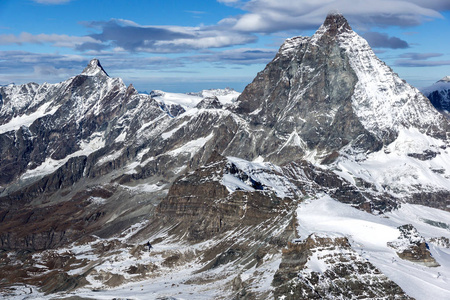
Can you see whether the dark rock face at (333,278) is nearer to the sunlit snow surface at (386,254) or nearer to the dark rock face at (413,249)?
the sunlit snow surface at (386,254)

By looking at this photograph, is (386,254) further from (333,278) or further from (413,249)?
(333,278)

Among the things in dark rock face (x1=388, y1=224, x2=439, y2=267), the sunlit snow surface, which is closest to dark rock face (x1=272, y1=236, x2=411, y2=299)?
the sunlit snow surface

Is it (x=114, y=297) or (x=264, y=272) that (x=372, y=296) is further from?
(x=114, y=297)

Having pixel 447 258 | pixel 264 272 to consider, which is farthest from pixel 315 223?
pixel 447 258

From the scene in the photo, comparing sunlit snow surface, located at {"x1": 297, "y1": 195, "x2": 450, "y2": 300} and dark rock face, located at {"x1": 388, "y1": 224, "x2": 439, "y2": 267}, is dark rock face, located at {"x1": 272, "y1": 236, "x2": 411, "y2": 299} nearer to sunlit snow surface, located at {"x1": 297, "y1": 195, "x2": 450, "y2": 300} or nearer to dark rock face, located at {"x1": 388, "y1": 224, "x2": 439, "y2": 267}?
sunlit snow surface, located at {"x1": 297, "y1": 195, "x2": 450, "y2": 300}

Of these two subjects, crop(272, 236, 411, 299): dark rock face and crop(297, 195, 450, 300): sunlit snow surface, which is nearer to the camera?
crop(272, 236, 411, 299): dark rock face

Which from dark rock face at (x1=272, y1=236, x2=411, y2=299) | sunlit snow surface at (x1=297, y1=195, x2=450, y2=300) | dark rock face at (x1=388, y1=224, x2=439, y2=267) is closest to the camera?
dark rock face at (x1=272, y1=236, x2=411, y2=299)

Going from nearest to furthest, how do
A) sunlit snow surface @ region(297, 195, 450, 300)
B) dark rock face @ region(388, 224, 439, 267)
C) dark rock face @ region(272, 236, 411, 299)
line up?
dark rock face @ region(272, 236, 411, 299) < sunlit snow surface @ region(297, 195, 450, 300) < dark rock face @ region(388, 224, 439, 267)

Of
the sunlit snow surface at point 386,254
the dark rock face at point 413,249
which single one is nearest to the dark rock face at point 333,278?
the sunlit snow surface at point 386,254
